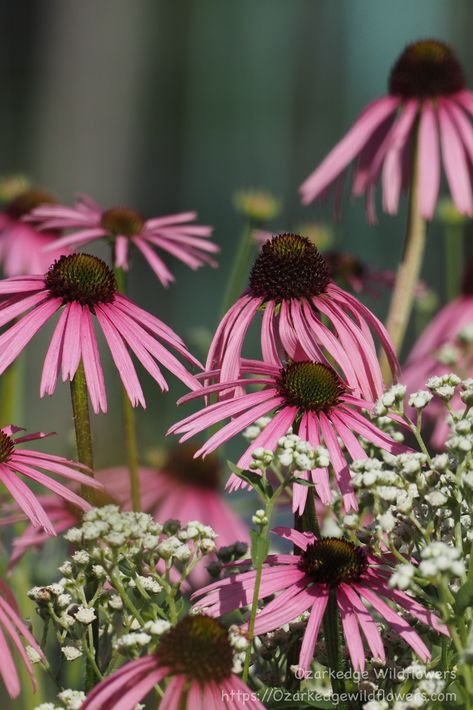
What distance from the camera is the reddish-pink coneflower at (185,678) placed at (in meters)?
0.67

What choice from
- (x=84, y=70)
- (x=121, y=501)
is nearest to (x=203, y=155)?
(x=84, y=70)

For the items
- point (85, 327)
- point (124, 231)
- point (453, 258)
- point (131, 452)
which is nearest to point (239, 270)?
point (124, 231)

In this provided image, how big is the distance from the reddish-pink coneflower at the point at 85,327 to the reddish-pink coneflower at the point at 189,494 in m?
0.63

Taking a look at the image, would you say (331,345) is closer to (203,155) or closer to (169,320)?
(169,320)

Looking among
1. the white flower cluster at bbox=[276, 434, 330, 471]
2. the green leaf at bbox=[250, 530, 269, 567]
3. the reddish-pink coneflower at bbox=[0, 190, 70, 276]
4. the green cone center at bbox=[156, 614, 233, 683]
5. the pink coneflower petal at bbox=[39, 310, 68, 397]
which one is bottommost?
the green cone center at bbox=[156, 614, 233, 683]

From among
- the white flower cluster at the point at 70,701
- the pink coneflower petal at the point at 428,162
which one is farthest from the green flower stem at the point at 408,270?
the white flower cluster at the point at 70,701

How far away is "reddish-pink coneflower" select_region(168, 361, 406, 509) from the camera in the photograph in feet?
2.77

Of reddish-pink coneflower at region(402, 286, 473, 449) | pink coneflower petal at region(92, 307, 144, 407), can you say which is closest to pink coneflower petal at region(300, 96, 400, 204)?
reddish-pink coneflower at region(402, 286, 473, 449)

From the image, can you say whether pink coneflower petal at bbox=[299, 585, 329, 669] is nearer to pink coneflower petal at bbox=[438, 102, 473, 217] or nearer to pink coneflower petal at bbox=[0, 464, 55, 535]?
pink coneflower petal at bbox=[0, 464, 55, 535]

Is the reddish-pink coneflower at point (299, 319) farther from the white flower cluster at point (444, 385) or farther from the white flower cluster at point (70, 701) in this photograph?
the white flower cluster at point (70, 701)

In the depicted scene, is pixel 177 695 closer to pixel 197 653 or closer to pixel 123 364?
pixel 197 653

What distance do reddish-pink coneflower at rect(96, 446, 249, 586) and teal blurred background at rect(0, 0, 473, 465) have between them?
2.13 m

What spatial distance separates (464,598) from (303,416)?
0.70 ft

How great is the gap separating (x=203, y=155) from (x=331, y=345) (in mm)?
3480
